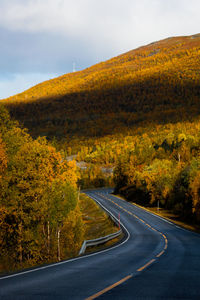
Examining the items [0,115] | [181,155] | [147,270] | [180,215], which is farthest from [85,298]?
[181,155]

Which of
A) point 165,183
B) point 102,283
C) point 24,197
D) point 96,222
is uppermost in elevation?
point 24,197

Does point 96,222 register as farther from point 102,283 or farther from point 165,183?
point 102,283

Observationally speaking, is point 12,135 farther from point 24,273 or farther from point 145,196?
point 145,196

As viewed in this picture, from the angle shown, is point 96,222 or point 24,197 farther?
point 96,222

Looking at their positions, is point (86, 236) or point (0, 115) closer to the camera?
point (0, 115)

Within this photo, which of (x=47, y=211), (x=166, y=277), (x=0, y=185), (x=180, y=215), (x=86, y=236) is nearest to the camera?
(x=166, y=277)

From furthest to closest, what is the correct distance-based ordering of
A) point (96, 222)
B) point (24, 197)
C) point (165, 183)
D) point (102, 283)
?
1. point (165, 183)
2. point (96, 222)
3. point (24, 197)
4. point (102, 283)

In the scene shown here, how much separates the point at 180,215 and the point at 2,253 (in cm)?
4024

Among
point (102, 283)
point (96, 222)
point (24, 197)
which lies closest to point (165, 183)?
point (96, 222)

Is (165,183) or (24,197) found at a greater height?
(24,197)

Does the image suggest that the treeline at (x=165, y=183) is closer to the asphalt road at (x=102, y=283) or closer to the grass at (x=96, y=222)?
the grass at (x=96, y=222)

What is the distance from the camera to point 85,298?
6895 millimetres

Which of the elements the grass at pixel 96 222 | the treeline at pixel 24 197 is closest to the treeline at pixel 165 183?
the grass at pixel 96 222

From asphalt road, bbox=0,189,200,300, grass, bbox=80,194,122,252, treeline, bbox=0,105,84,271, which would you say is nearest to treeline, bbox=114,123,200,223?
grass, bbox=80,194,122,252
